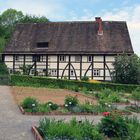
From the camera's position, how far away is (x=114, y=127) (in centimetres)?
1586

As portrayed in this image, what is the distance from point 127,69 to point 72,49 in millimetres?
9031

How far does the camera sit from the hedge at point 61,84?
152 ft

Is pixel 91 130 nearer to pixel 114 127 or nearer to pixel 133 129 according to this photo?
pixel 114 127

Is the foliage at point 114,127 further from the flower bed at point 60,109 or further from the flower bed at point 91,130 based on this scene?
the flower bed at point 60,109

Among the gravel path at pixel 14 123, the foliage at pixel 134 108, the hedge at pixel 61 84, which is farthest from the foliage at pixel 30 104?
the hedge at pixel 61 84

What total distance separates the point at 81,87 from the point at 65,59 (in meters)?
11.8

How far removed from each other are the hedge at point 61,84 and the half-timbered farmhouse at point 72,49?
9.03 metres

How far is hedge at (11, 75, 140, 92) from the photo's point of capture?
46.3 meters

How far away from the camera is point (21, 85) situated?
1834 inches

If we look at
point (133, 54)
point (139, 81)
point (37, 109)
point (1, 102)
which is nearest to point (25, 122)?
point (37, 109)

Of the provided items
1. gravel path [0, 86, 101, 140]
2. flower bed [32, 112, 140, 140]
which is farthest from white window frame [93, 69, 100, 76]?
flower bed [32, 112, 140, 140]

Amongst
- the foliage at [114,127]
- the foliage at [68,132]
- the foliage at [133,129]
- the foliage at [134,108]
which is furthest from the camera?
the foliage at [134,108]

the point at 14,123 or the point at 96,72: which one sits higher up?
the point at 96,72

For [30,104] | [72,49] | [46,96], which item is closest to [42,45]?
[72,49]
